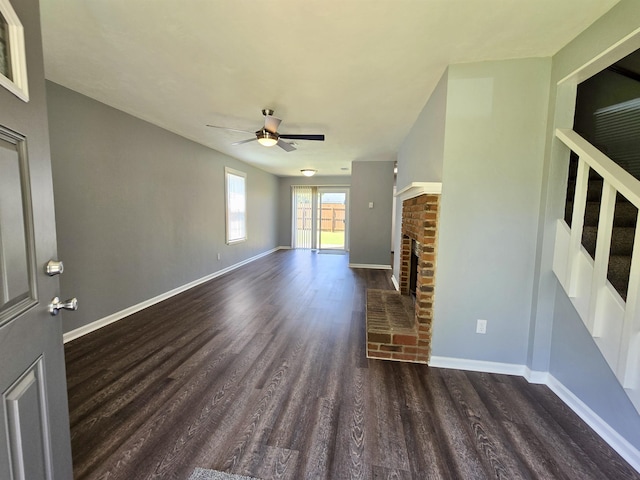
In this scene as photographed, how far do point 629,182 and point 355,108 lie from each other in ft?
7.73

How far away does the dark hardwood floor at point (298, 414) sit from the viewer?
4.66ft

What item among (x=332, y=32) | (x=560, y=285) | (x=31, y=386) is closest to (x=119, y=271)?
(x=31, y=386)

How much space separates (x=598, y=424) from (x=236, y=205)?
19.6 ft

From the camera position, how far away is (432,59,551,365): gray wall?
206cm

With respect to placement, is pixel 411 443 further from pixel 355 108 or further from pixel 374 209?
pixel 374 209

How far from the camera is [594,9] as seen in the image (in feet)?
5.08

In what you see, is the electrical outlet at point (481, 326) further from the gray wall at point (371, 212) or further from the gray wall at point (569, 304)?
the gray wall at point (371, 212)

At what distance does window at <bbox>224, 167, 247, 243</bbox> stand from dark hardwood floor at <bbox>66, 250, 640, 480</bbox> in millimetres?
3136

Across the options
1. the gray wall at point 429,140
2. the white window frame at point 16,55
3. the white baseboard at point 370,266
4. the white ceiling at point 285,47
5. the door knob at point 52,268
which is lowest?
the white baseboard at point 370,266

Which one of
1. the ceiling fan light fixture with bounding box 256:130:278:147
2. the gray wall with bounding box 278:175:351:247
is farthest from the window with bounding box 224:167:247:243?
the ceiling fan light fixture with bounding box 256:130:278:147

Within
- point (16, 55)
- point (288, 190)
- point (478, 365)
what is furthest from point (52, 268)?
point (288, 190)

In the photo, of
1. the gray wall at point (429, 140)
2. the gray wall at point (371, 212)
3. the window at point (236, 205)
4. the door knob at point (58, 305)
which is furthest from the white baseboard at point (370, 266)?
the door knob at point (58, 305)

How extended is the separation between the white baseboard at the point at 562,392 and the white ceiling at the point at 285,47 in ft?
7.93

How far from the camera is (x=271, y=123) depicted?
295 centimetres
